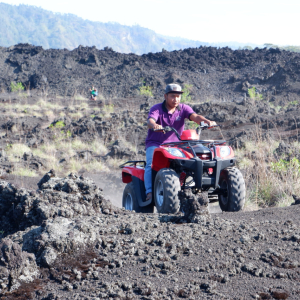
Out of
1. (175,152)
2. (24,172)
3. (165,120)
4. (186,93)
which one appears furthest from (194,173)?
(186,93)

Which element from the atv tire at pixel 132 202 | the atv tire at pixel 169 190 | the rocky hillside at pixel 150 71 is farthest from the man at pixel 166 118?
the rocky hillside at pixel 150 71

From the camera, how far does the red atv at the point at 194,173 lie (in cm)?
475

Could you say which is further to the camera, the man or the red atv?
the man

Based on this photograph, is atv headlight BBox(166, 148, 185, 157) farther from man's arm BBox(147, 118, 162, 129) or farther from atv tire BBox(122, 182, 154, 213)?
atv tire BBox(122, 182, 154, 213)

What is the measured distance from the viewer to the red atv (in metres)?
4.75

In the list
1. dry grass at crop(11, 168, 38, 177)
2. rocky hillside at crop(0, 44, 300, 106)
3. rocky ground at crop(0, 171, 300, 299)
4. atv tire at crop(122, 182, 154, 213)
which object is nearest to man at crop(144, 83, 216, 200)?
atv tire at crop(122, 182, 154, 213)

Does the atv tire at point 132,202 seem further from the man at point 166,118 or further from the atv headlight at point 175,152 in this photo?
the atv headlight at point 175,152

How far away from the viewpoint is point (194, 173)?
479 centimetres

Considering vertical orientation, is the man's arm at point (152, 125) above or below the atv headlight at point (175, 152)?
above

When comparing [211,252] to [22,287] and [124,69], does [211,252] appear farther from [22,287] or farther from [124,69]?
[124,69]

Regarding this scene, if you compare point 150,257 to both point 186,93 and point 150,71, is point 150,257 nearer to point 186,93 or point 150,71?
point 186,93

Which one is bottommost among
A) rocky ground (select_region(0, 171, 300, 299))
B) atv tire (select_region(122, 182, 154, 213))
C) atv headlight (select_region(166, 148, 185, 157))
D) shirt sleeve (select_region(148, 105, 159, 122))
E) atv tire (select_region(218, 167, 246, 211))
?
atv tire (select_region(122, 182, 154, 213))

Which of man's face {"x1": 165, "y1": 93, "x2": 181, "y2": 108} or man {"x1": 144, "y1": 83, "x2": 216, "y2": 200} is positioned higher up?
man's face {"x1": 165, "y1": 93, "x2": 181, "y2": 108}

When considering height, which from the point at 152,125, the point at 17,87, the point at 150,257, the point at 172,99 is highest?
the point at 17,87
